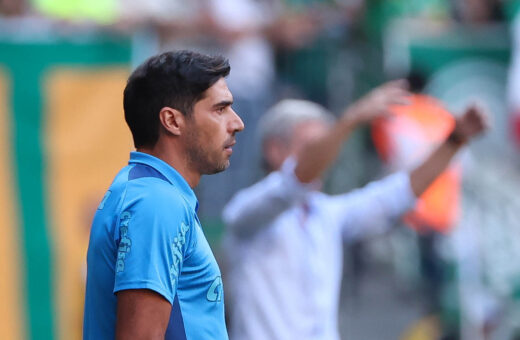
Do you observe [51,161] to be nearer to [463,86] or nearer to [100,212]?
[463,86]

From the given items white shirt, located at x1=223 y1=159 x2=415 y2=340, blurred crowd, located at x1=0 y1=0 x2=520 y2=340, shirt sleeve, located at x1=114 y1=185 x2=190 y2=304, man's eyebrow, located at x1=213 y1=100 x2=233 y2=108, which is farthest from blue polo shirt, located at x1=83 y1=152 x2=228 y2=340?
blurred crowd, located at x1=0 y1=0 x2=520 y2=340

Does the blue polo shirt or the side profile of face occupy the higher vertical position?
the side profile of face

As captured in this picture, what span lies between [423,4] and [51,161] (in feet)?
12.4

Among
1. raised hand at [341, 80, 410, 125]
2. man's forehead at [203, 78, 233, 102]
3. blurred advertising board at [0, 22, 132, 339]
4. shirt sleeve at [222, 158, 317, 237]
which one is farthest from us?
blurred advertising board at [0, 22, 132, 339]

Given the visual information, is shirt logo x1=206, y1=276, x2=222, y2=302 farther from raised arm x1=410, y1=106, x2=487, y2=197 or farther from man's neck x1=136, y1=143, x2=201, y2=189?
raised arm x1=410, y1=106, x2=487, y2=197

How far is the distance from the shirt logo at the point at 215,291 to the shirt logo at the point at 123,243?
30cm

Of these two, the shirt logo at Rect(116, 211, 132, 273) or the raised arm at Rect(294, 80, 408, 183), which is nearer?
the shirt logo at Rect(116, 211, 132, 273)

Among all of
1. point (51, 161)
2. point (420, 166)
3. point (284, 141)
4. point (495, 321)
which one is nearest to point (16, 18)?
point (51, 161)

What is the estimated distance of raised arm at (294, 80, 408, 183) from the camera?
4164 millimetres

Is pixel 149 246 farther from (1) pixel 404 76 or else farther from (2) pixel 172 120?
(1) pixel 404 76

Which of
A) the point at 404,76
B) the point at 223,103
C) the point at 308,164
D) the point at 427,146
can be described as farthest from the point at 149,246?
the point at 404,76

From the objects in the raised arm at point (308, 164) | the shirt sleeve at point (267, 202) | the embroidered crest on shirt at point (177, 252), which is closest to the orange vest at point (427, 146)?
the shirt sleeve at point (267, 202)

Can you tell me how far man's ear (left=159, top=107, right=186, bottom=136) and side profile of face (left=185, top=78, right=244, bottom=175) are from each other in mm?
23

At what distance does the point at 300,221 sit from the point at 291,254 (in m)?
0.17
